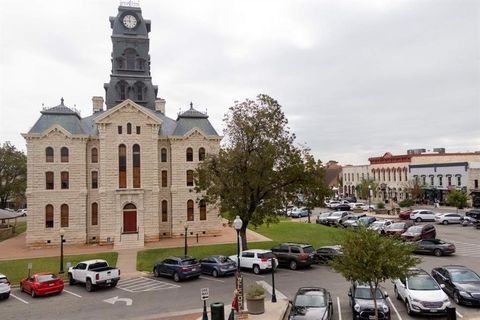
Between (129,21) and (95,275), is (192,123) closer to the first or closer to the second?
(129,21)

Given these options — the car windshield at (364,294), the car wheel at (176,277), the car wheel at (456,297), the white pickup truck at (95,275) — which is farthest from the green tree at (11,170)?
the car wheel at (456,297)

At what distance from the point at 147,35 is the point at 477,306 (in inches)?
1785

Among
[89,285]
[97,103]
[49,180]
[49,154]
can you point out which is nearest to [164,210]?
[49,180]

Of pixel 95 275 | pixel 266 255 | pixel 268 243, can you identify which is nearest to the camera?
pixel 95 275

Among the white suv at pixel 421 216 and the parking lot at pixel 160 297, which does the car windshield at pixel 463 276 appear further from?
the white suv at pixel 421 216

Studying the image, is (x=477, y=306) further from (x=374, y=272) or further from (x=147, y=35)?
(x=147, y=35)

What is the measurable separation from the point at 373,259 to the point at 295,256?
13152 millimetres

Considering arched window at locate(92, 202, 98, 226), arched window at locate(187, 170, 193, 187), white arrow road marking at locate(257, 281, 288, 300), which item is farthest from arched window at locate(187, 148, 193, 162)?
white arrow road marking at locate(257, 281, 288, 300)

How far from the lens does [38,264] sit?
32406mm

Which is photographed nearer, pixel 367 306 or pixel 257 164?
pixel 367 306

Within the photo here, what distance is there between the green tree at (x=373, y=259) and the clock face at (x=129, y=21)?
143 ft

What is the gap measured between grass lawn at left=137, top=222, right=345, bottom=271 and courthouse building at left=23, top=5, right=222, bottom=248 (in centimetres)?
428

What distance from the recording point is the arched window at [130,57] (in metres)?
50.2

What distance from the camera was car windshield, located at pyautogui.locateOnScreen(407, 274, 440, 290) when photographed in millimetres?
18484
